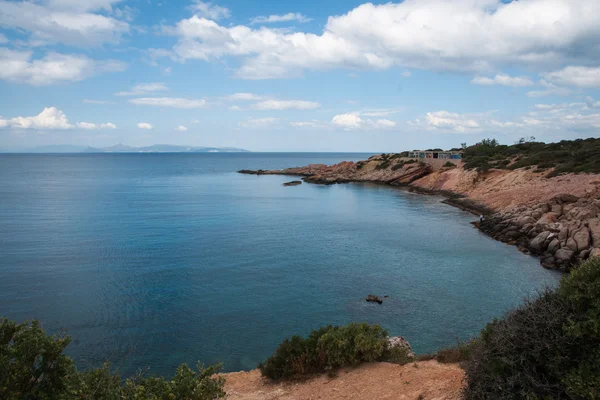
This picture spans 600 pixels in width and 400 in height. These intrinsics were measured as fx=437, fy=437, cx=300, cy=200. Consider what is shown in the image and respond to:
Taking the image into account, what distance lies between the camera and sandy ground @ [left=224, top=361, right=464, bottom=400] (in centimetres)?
1087

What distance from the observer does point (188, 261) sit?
99.2ft

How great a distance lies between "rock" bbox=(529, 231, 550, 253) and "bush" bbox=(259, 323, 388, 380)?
23.5 m

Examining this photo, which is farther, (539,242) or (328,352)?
(539,242)

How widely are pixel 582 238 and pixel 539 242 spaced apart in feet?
10.7

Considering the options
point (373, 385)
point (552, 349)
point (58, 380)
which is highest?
point (552, 349)

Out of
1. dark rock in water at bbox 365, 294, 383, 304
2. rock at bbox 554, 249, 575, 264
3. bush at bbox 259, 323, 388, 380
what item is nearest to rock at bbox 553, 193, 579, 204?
rock at bbox 554, 249, 575, 264

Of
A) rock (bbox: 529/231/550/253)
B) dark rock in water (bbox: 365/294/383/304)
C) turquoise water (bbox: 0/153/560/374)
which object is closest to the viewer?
turquoise water (bbox: 0/153/560/374)

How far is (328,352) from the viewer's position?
13414 mm

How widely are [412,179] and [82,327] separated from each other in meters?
74.6

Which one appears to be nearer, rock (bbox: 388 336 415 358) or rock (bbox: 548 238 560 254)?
rock (bbox: 388 336 415 358)

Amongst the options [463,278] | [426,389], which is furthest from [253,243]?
[426,389]

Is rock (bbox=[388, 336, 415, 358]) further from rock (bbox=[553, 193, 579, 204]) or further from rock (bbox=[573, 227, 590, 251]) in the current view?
rock (bbox=[553, 193, 579, 204])

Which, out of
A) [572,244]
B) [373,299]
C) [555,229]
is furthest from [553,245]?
[373,299]

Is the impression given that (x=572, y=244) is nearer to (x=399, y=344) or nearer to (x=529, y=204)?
(x=529, y=204)
